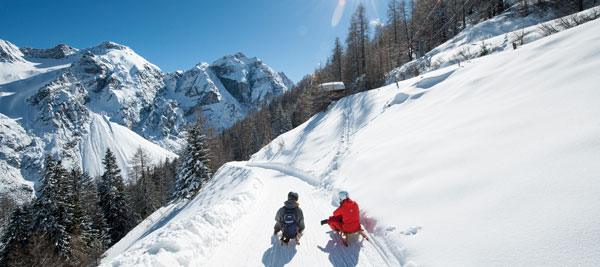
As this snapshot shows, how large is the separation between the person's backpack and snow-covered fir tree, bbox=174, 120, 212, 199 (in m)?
18.9

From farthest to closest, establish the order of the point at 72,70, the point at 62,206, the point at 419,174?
1. the point at 72,70
2. the point at 62,206
3. the point at 419,174

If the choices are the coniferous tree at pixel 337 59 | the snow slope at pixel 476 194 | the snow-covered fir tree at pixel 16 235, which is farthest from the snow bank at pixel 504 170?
the coniferous tree at pixel 337 59

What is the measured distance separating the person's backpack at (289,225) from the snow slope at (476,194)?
0.30 metres

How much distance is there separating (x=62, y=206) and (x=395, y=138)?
84.5ft

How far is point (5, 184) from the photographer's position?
96812 millimetres

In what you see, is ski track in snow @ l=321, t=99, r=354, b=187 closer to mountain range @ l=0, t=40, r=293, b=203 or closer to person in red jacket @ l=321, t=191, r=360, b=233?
person in red jacket @ l=321, t=191, r=360, b=233

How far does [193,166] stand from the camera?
21.6 m

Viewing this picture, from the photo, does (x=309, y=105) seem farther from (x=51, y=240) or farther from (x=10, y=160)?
(x=10, y=160)

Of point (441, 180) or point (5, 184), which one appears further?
point (5, 184)

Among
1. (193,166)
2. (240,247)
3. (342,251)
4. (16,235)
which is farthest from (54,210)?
(342,251)


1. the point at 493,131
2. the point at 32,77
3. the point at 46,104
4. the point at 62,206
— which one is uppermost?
the point at 32,77

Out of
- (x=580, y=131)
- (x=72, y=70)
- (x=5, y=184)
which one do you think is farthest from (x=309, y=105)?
(x=72, y=70)

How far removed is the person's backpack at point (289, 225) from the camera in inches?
194

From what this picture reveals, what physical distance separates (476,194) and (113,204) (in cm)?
3527
